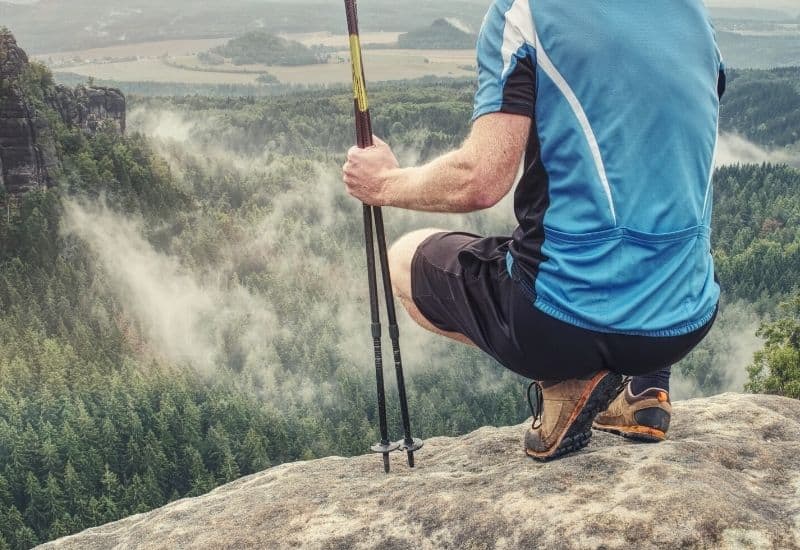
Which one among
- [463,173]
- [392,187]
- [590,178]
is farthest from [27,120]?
[590,178]

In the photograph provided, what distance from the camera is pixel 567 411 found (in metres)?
5.08

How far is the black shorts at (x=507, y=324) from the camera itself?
425 cm

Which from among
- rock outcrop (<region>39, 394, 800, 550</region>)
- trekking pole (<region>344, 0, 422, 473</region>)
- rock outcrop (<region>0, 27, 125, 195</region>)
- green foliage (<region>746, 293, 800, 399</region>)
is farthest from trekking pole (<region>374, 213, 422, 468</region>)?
rock outcrop (<region>0, 27, 125, 195</region>)

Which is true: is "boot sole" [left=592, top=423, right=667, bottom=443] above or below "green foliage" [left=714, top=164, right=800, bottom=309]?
above

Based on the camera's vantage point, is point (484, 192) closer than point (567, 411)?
Yes

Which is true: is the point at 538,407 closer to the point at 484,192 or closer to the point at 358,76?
the point at 484,192

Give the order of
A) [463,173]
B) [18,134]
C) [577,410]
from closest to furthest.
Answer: [463,173], [577,410], [18,134]

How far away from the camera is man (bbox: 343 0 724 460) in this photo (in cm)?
371

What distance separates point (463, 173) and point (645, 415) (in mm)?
2684

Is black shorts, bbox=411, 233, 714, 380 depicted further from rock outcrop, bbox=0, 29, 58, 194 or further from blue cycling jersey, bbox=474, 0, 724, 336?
rock outcrop, bbox=0, 29, 58, 194

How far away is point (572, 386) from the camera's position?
500 cm

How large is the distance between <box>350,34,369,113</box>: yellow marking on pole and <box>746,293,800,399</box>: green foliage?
3262cm

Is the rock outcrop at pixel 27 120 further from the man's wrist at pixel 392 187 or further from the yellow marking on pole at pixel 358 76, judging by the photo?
the man's wrist at pixel 392 187

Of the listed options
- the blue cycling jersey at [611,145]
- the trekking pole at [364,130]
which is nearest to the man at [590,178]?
the blue cycling jersey at [611,145]
